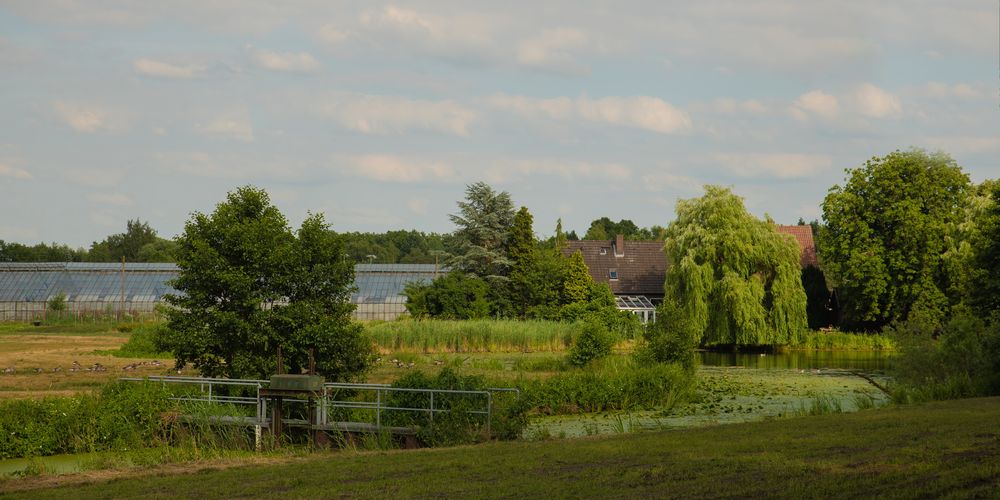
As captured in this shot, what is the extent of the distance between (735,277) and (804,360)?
25.6 feet

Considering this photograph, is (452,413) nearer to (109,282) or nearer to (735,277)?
(735,277)

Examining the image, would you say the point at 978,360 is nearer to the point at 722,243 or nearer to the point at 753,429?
the point at 753,429

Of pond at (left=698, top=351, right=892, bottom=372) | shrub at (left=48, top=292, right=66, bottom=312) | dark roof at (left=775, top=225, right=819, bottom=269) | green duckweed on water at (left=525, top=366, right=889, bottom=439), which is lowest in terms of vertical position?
green duckweed on water at (left=525, top=366, right=889, bottom=439)

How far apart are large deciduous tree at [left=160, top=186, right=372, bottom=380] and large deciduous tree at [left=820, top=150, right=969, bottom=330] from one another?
3965 centimetres

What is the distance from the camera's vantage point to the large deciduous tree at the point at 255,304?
77.8ft

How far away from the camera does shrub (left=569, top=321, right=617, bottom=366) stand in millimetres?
37938

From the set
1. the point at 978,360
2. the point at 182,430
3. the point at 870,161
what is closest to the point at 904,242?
the point at 870,161

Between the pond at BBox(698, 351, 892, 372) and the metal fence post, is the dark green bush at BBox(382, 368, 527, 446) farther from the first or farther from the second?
the pond at BBox(698, 351, 892, 372)

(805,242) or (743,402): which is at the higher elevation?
(805,242)

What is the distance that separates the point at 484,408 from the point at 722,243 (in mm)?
38353

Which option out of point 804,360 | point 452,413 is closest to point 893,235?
point 804,360

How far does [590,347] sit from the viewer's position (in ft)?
125

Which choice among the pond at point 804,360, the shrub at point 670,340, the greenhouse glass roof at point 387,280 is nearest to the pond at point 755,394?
the pond at point 804,360

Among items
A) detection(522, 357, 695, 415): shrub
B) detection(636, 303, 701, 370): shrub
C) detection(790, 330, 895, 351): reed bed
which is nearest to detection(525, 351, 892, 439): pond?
detection(522, 357, 695, 415): shrub
